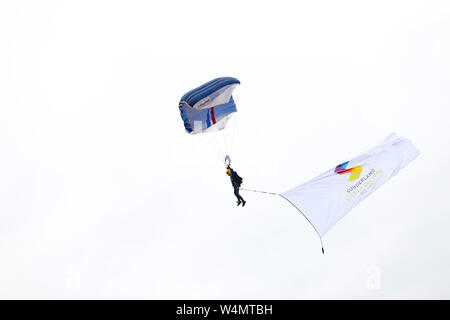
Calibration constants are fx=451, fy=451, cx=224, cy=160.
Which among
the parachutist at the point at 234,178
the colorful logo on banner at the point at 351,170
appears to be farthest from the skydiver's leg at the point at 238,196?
the colorful logo on banner at the point at 351,170

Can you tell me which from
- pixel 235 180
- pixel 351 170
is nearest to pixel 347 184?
pixel 351 170

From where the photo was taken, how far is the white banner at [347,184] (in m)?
13.4

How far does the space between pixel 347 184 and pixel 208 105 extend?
546 cm

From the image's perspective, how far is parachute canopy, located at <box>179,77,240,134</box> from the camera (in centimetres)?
1510

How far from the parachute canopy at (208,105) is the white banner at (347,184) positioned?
4.33m

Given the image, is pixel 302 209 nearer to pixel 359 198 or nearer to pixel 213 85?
pixel 359 198

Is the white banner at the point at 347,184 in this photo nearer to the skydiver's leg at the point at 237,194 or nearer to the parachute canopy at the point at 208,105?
the skydiver's leg at the point at 237,194

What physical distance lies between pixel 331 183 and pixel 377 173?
210 centimetres

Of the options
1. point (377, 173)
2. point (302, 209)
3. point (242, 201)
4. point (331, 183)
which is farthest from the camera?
point (242, 201)

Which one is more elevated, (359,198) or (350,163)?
(350,163)

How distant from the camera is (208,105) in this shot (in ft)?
52.2

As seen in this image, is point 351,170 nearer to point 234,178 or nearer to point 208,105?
point 234,178

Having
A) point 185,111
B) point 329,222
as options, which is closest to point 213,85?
point 185,111

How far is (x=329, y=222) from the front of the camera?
43.7 feet
